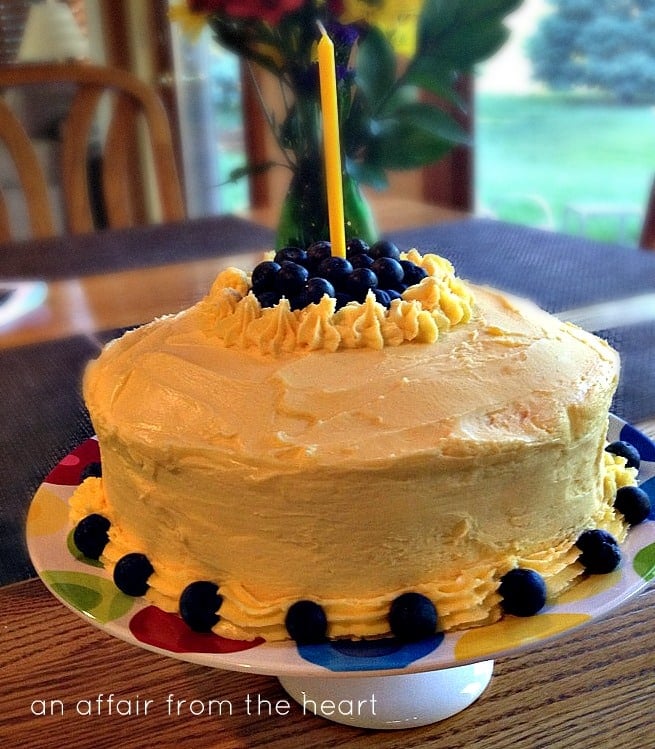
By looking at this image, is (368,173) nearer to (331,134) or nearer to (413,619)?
(331,134)

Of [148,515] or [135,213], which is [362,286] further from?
[135,213]

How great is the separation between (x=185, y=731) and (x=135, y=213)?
4.27 metres

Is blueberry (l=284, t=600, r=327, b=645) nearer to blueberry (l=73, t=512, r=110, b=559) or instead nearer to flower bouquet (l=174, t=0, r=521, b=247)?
blueberry (l=73, t=512, r=110, b=559)

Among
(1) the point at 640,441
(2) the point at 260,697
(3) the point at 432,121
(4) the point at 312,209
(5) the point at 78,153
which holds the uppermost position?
(3) the point at 432,121

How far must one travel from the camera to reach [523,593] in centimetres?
72

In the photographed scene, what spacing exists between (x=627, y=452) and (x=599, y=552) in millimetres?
207

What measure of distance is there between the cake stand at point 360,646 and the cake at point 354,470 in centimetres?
2

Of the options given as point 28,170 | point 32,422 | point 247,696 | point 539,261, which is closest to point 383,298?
point 247,696

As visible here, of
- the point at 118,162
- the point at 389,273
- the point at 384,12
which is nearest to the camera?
the point at 389,273

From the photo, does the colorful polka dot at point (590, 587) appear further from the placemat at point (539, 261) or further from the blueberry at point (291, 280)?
the placemat at point (539, 261)

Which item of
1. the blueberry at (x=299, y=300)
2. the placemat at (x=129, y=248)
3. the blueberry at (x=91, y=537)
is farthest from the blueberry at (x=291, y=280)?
the placemat at (x=129, y=248)

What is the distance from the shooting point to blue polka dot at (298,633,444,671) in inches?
26.1

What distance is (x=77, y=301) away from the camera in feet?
5.60

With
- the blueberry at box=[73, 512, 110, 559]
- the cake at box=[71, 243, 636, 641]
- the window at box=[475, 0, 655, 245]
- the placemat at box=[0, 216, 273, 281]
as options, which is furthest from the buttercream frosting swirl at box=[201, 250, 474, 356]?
the window at box=[475, 0, 655, 245]
